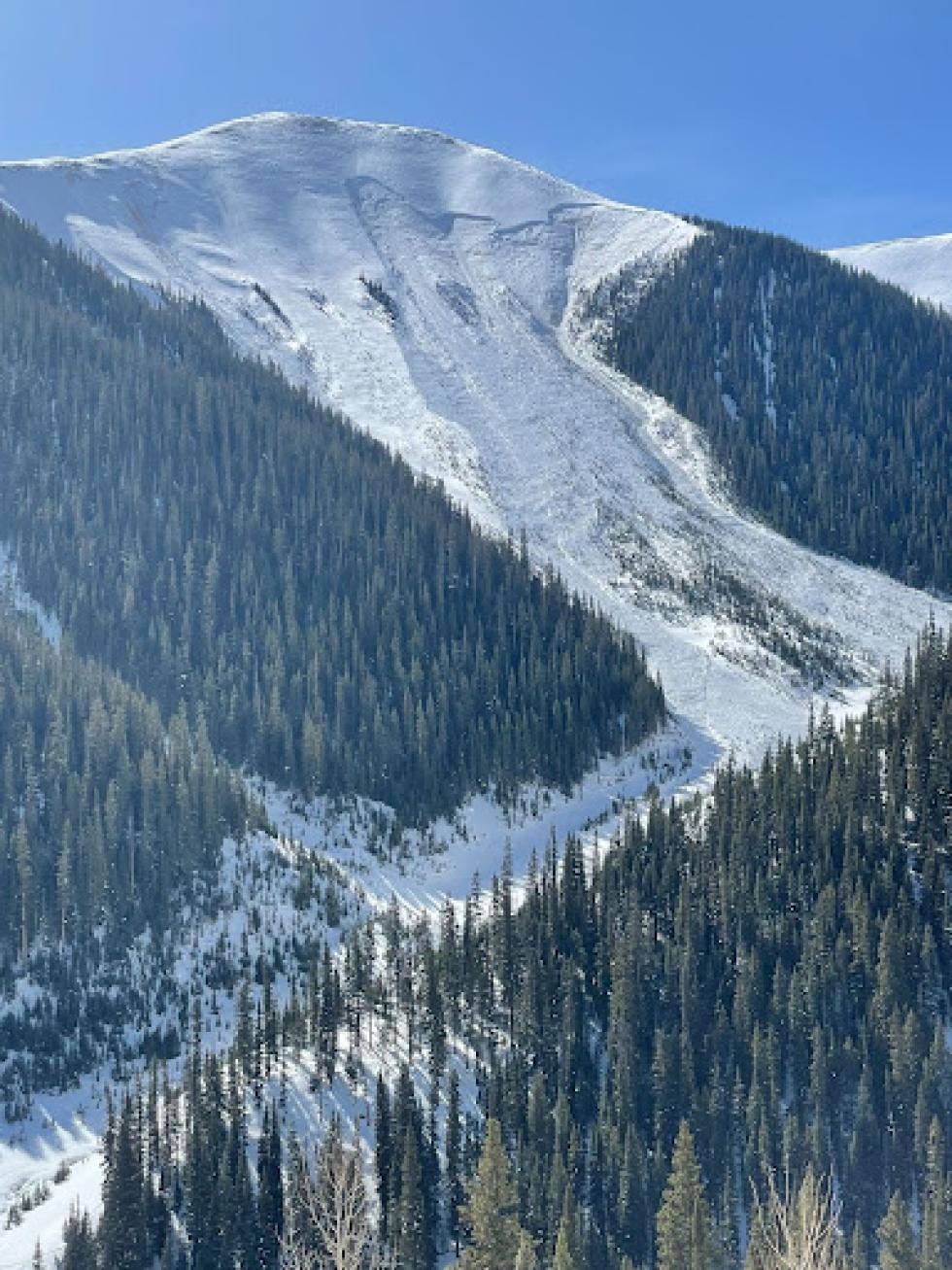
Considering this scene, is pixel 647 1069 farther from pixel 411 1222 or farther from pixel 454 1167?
pixel 411 1222

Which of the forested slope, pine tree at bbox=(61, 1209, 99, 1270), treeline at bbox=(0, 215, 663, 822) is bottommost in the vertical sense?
pine tree at bbox=(61, 1209, 99, 1270)

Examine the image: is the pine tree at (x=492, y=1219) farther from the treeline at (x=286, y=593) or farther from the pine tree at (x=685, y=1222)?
the treeline at (x=286, y=593)

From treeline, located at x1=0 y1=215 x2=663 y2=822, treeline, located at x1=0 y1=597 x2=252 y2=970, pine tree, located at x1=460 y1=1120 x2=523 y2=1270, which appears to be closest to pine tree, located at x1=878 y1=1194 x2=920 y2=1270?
pine tree, located at x1=460 y1=1120 x2=523 y2=1270

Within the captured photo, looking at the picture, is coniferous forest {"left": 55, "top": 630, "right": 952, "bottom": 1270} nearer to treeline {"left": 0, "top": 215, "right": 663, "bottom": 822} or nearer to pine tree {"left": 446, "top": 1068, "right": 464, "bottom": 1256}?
pine tree {"left": 446, "top": 1068, "right": 464, "bottom": 1256}

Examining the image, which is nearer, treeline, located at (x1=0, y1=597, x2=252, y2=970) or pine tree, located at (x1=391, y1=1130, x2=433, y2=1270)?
pine tree, located at (x1=391, y1=1130, x2=433, y2=1270)

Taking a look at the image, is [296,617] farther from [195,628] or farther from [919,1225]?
[919,1225]

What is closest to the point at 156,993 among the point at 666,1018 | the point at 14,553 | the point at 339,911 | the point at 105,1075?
the point at 105,1075
